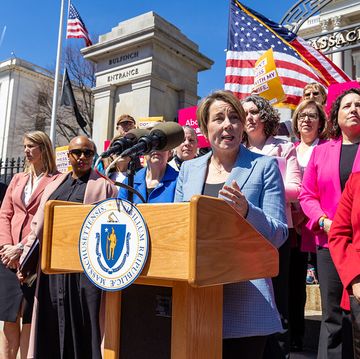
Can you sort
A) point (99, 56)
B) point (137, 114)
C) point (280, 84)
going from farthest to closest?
1. point (99, 56)
2. point (137, 114)
3. point (280, 84)

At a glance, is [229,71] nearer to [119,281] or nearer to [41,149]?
[41,149]

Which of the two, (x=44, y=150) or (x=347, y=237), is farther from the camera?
(x=44, y=150)

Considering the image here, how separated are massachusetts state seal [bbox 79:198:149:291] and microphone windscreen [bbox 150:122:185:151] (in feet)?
1.14

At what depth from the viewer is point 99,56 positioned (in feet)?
33.1

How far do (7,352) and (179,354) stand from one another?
279cm

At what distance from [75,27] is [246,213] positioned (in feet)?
53.4

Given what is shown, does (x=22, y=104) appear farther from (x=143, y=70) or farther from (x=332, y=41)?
(x=332, y=41)

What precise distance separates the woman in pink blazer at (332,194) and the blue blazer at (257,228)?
102 centimetres

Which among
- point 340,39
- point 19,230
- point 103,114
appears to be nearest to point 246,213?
point 19,230

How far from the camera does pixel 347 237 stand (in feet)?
8.05

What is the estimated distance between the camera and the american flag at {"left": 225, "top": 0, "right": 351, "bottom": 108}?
628 cm

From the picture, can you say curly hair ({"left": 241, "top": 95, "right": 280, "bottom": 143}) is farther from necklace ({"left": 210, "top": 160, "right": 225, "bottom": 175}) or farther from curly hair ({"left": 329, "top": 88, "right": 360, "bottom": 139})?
necklace ({"left": 210, "top": 160, "right": 225, "bottom": 175})

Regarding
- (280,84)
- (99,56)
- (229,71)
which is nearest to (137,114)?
(99,56)

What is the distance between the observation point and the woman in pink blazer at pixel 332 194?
2.85 meters
